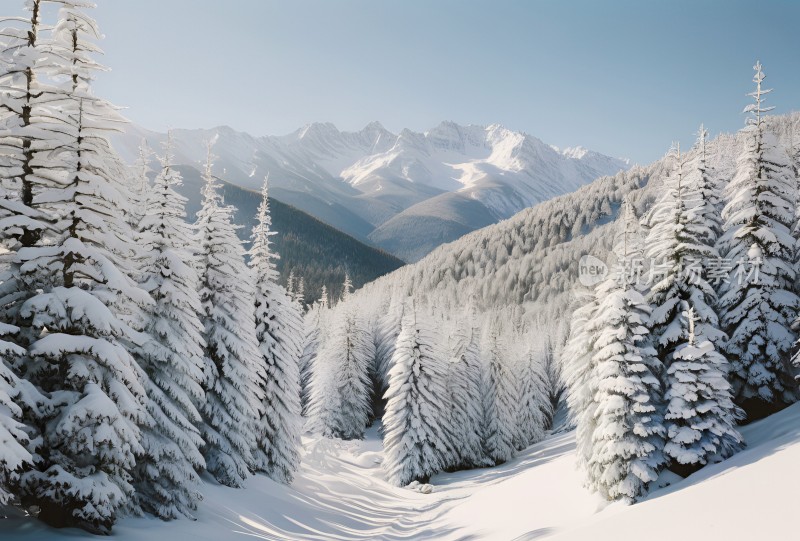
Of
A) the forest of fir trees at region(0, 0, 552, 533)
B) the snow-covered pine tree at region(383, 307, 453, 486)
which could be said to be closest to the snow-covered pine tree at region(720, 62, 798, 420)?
the snow-covered pine tree at region(383, 307, 453, 486)

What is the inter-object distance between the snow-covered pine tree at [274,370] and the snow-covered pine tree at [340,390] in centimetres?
2307

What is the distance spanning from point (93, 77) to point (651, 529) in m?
16.9

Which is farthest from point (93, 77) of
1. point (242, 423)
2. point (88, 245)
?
point (242, 423)

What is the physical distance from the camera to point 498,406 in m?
48.3

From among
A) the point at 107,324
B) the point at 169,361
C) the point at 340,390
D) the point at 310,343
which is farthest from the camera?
the point at 310,343

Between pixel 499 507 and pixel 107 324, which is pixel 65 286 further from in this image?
pixel 499 507

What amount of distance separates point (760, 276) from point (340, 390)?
4052cm

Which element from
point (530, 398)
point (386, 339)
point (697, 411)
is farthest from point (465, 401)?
point (386, 339)

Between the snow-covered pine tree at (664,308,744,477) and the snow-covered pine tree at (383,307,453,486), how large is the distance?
21.5 metres

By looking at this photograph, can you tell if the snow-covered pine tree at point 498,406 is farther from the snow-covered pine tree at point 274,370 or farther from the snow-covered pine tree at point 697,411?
the snow-covered pine tree at point 697,411

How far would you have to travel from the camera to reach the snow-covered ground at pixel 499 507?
10.6 meters

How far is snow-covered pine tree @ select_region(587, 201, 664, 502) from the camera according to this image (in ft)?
63.2

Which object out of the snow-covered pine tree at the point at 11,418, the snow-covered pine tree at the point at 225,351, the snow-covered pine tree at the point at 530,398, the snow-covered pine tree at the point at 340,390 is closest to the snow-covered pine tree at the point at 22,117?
the snow-covered pine tree at the point at 11,418

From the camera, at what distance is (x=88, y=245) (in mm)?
11680
